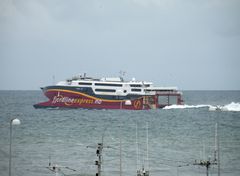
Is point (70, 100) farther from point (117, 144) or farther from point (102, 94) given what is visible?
point (117, 144)

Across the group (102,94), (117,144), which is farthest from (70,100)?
(117,144)

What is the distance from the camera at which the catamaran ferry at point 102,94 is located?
123062 millimetres

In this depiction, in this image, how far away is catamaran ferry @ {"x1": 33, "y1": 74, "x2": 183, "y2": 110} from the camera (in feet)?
404

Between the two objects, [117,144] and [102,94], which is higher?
[102,94]

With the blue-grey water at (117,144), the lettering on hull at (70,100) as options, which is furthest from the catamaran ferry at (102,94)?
the blue-grey water at (117,144)

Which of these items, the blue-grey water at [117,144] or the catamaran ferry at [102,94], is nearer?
the blue-grey water at [117,144]

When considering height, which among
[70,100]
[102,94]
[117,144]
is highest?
[102,94]

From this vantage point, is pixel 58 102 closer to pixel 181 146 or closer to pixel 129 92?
pixel 129 92

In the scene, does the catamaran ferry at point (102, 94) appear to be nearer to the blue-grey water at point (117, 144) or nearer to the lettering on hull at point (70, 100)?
the lettering on hull at point (70, 100)

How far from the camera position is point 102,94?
124 m

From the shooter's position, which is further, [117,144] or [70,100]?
[70,100]

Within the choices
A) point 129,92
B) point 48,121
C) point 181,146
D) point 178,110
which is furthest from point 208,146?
point 178,110

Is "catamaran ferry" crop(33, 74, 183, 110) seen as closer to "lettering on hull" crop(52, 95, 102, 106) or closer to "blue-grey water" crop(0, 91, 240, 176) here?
"lettering on hull" crop(52, 95, 102, 106)

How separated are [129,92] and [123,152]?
64423 millimetres
